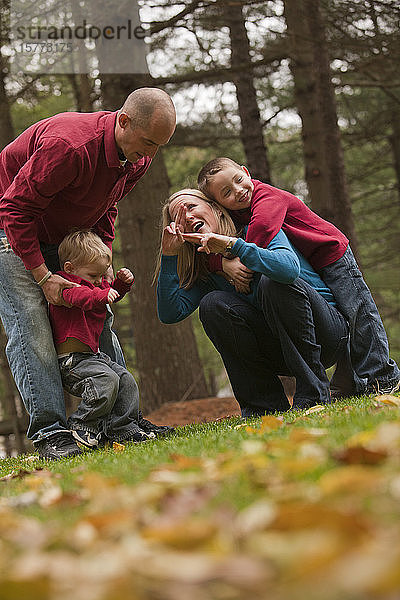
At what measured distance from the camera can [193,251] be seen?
4.31 meters

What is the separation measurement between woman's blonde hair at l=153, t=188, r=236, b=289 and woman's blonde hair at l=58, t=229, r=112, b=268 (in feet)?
1.56

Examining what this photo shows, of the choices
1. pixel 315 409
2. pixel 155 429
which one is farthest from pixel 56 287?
pixel 315 409

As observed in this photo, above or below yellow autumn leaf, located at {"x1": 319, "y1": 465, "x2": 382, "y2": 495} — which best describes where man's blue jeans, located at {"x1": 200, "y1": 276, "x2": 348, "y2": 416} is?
below

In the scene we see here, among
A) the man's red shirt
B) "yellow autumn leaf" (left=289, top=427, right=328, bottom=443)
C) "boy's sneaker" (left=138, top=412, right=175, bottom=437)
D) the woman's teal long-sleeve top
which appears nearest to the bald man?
the man's red shirt

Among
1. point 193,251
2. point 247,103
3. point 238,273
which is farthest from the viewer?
point 247,103

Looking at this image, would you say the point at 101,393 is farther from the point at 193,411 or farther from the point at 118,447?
the point at 193,411

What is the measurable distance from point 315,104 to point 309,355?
4.51 m

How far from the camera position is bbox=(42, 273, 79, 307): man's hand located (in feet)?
12.5

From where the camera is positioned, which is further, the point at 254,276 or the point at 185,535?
the point at 254,276

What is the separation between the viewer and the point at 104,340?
429 centimetres

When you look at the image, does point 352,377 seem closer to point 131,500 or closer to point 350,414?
point 350,414

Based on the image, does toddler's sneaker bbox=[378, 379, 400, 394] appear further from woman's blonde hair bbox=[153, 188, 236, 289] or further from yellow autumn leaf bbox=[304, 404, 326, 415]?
woman's blonde hair bbox=[153, 188, 236, 289]

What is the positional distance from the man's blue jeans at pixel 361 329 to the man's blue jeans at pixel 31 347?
172 centimetres

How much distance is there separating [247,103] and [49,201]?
524 centimetres
